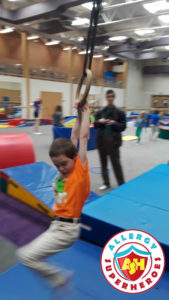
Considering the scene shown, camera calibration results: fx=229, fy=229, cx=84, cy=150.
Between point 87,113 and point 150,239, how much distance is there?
3.49ft

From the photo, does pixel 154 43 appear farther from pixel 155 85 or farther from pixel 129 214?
pixel 129 214

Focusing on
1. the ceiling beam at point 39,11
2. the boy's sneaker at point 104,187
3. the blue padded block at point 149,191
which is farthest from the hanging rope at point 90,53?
the ceiling beam at point 39,11

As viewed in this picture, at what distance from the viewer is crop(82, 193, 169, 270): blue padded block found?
6.14 ft

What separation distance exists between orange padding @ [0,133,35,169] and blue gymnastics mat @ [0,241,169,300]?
252 cm

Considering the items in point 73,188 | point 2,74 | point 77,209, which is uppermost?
point 2,74

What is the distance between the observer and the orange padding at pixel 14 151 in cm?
399

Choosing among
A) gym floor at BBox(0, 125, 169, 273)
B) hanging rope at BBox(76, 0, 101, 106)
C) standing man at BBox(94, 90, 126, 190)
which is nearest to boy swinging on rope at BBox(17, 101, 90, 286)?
hanging rope at BBox(76, 0, 101, 106)

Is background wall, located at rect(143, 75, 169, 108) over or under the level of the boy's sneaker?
over

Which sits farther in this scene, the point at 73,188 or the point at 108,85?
the point at 108,85

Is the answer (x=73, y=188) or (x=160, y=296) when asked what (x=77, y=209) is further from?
(x=160, y=296)

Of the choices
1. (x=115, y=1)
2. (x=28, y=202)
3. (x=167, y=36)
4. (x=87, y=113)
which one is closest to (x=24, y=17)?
(x=115, y=1)

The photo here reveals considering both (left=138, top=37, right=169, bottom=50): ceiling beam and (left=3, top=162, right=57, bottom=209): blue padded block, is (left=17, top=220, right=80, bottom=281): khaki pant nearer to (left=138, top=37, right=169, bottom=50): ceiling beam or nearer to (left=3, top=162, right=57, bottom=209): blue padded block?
(left=3, top=162, right=57, bottom=209): blue padded block

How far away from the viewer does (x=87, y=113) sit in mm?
1559

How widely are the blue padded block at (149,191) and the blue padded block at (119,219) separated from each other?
117 millimetres
